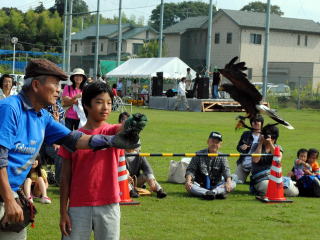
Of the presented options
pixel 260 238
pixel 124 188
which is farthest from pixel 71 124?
pixel 260 238

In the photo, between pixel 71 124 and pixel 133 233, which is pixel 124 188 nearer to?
pixel 133 233

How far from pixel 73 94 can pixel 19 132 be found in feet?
22.8

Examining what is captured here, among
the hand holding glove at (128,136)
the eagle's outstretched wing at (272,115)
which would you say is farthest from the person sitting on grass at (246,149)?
the hand holding glove at (128,136)

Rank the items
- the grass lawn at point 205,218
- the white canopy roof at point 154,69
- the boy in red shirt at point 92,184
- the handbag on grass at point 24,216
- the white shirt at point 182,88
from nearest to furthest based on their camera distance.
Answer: the handbag on grass at point 24,216
the boy in red shirt at point 92,184
the grass lawn at point 205,218
the white shirt at point 182,88
the white canopy roof at point 154,69

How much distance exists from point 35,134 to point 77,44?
101 m

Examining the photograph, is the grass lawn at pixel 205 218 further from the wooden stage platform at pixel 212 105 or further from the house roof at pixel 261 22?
the house roof at pixel 261 22

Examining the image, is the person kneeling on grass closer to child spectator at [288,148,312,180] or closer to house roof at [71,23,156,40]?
child spectator at [288,148,312,180]

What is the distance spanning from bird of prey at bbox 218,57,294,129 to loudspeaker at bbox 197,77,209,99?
25.0 m

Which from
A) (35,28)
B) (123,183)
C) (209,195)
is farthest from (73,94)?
(35,28)

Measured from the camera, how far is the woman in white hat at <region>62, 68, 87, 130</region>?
10.5 metres

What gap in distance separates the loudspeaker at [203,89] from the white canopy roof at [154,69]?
3803mm

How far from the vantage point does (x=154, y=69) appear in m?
40.1

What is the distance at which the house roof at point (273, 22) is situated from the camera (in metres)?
71.4

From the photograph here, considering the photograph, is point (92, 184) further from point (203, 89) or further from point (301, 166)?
point (203, 89)
